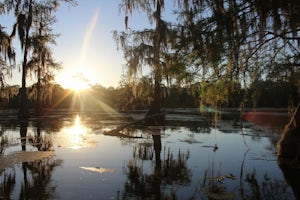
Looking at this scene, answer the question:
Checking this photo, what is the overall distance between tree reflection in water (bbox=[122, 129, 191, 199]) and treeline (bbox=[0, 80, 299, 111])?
1.82 metres

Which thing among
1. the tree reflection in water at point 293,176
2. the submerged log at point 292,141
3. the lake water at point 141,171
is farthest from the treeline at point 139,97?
the tree reflection in water at point 293,176

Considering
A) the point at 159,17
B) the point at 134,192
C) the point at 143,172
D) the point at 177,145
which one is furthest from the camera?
the point at 159,17

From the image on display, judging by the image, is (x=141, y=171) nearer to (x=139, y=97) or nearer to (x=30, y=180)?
(x=30, y=180)

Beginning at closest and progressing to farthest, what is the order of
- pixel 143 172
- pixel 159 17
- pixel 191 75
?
1. pixel 143 172
2. pixel 191 75
3. pixel 159 17

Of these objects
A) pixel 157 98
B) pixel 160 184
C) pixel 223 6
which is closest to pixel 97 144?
pixel 160 184

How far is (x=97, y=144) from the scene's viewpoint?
38.1 ft

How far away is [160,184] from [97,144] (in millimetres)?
5766

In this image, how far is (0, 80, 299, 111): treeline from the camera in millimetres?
8242

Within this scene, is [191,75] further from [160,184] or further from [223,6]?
[160,184]

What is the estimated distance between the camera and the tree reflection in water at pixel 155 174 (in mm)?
5762

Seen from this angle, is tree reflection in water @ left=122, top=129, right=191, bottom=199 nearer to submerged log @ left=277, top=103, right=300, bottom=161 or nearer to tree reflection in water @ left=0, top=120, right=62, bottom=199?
tree reflection in water @ left=0, top=120, right=62, bottom=199

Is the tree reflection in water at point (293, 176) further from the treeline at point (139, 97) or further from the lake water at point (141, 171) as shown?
the treeline at point (139, 97)

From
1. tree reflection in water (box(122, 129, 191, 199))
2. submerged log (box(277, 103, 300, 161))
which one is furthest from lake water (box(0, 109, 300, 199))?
submerged log (box(277, 103, 300, 161))

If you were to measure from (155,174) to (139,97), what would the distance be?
19235 millimetres
